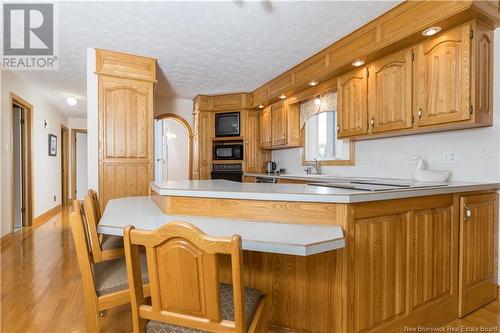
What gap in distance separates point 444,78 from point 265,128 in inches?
125

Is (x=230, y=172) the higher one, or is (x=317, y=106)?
(x=317, y=106)

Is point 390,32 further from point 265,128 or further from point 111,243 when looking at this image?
point 265,128

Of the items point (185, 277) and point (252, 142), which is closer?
point (185, 277)

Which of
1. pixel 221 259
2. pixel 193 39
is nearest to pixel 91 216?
pixel 221 259

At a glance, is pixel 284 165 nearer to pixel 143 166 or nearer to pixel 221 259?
pixel 143 166

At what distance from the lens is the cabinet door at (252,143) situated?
210 inches

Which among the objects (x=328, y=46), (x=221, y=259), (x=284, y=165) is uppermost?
(x=328, y=46)

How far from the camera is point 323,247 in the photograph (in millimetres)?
1238

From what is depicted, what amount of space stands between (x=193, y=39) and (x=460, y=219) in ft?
9.56

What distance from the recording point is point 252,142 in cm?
535

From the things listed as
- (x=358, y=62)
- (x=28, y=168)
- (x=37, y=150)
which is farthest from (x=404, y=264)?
(x=37, y=150)

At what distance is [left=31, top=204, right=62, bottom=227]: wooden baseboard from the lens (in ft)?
16.6

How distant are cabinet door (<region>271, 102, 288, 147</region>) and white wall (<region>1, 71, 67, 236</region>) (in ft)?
12.8

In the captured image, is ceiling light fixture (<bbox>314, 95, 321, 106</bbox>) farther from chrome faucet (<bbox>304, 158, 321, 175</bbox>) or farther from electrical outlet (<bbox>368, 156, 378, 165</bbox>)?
electrical outlet (<bbox>368, 156, 378, 165</bbox>)
